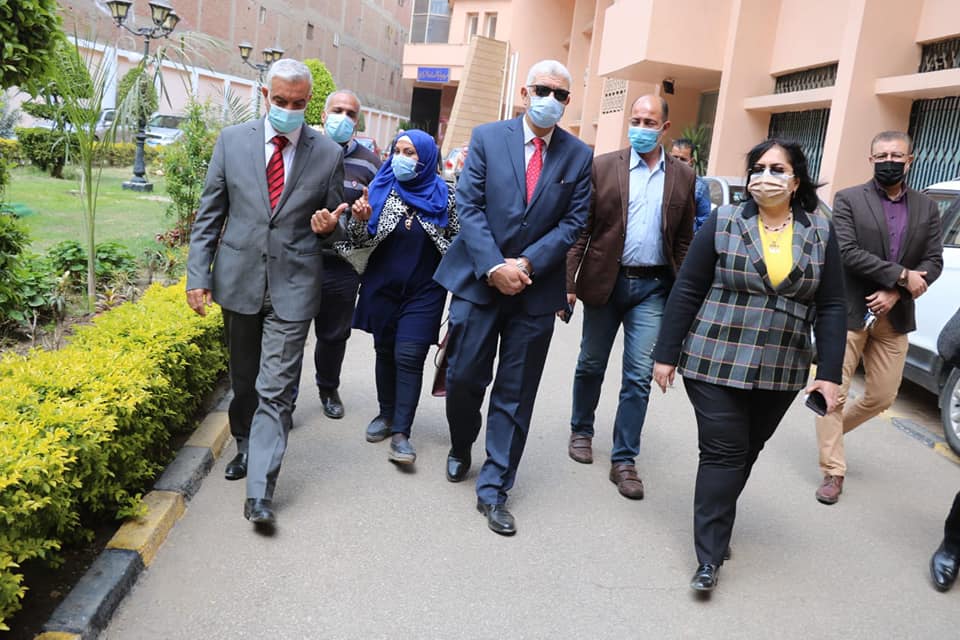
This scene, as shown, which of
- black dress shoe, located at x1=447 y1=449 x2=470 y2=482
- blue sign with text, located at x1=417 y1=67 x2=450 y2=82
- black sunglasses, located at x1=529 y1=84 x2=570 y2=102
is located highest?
blue sign with text, located at x1=417 y1=67 x2=450 y2=82

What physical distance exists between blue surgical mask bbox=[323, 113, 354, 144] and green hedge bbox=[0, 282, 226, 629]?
1.49m

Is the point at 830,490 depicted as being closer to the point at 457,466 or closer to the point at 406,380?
the point at 457,466

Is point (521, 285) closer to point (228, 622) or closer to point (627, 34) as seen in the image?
point (228, 622)

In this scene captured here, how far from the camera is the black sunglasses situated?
434 centimetres

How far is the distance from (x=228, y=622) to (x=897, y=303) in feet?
13.1

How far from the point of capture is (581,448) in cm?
546

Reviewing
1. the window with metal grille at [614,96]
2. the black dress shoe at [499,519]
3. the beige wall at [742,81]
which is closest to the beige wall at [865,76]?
the beige wall at [742,81]

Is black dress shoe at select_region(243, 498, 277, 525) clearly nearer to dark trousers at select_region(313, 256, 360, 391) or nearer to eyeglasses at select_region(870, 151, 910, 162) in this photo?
dark trousers at select_region(313, 256, 360, 391)

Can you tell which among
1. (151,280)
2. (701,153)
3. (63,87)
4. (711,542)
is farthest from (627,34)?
(711,542)

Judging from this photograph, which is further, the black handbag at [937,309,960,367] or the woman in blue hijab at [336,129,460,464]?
the woman in blue hijab at [336,129,460,464]

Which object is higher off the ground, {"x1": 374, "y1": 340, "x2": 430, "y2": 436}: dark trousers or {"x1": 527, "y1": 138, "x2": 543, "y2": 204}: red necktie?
{"x1": 527, "y1": 138, "x2": 543, "y2": 204}: red necktie

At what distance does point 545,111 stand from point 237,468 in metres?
2.50

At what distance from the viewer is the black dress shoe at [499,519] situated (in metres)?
4.25

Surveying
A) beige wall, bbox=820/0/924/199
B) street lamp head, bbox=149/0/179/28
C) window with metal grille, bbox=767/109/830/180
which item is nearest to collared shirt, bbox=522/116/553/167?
beige wall, bbox=820/0/924/199
